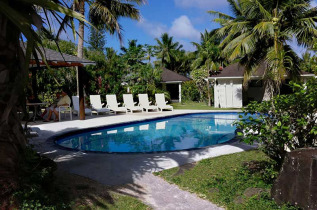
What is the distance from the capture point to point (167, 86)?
117ft

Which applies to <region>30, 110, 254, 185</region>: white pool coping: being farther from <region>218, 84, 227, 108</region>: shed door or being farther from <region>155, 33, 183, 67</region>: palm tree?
<region>155, 33, 183, 67</region>: palm tree

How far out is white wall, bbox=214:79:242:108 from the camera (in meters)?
21.7

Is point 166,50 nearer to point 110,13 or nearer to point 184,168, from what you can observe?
point 110,13

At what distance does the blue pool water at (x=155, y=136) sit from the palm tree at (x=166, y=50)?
1163 inches

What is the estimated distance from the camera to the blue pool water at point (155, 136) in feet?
30.4

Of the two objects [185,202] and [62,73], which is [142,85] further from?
[185,202]

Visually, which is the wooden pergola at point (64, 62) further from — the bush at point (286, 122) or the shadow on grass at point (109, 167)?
the bush at point (286, 122)

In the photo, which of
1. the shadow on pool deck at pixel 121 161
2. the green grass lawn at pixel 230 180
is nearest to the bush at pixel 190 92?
the shadow on pool deck at pixel 121 161

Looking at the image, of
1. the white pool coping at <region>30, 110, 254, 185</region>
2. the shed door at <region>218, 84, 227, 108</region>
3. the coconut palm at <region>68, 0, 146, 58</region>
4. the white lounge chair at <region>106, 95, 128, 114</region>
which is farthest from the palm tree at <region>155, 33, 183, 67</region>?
the white pool coping at <region>30, 110, 254, 185</region>

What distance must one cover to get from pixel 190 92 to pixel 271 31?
45.3ft

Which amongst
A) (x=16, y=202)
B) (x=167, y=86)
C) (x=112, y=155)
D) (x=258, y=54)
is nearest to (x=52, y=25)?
(x=16, y=202)

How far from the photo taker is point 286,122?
412 cm

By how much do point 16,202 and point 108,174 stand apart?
2.04m

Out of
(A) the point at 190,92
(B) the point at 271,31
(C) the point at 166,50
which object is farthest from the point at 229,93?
(C) the point at 166,50
